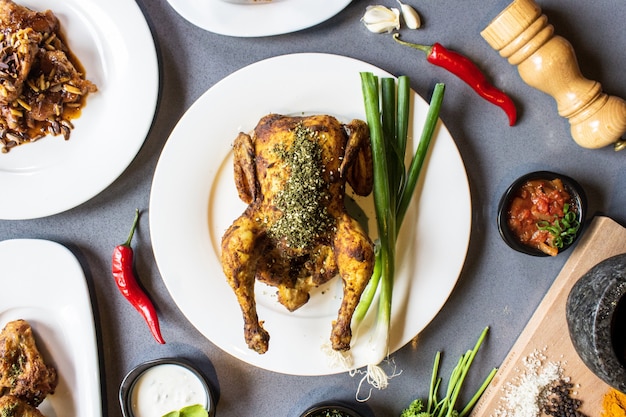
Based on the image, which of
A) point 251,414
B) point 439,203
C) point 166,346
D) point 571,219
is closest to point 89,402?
point 166,346

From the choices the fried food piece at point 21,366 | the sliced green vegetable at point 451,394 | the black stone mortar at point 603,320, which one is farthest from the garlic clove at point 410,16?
the fried food piece at point 21,366

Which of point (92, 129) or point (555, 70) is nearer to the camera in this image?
point (555, 70)

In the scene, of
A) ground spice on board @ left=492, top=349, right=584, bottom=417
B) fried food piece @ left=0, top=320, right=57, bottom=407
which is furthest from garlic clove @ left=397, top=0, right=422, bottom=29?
fried food piece @ left=0, top=320, right=57, bottom=407

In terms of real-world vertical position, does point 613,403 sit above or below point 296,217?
below

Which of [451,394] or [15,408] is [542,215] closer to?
[451,394]

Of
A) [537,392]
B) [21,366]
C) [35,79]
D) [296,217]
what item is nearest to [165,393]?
[21,366]
